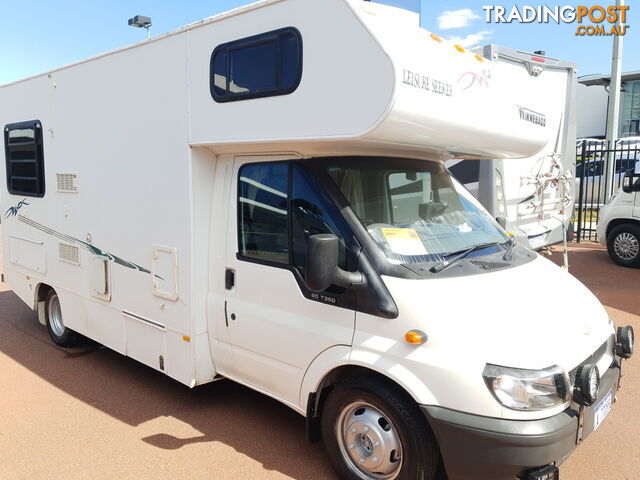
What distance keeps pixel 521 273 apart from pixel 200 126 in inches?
93.6

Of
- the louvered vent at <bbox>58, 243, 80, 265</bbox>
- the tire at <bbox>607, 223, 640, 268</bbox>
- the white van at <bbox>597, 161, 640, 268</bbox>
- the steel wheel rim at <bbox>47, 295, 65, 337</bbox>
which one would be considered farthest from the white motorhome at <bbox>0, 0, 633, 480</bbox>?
the tire at <bbox>607, 223, 640, 268</bbox>

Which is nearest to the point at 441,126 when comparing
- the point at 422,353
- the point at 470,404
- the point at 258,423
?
the point at 422,353

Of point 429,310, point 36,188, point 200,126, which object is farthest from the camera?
point 36,188

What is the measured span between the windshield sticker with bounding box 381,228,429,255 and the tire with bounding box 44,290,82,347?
4129 millimetres

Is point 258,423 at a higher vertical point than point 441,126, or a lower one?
lower

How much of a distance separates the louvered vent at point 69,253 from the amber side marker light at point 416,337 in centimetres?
369

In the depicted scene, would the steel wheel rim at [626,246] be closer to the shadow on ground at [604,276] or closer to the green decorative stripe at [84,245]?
the shadow on ground at [604,276]

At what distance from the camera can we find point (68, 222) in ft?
17.3

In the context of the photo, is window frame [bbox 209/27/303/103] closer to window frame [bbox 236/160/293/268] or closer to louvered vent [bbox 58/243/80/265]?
window frame [bbox 236/160/293/268]

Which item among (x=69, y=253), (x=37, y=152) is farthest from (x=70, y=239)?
(x=37, y=152)

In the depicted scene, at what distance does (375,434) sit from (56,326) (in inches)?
172

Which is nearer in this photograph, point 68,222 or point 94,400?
point 94,400

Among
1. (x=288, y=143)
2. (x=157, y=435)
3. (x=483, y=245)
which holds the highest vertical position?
(x=288, y=143)

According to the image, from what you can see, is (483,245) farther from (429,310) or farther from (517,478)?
(517,478)
